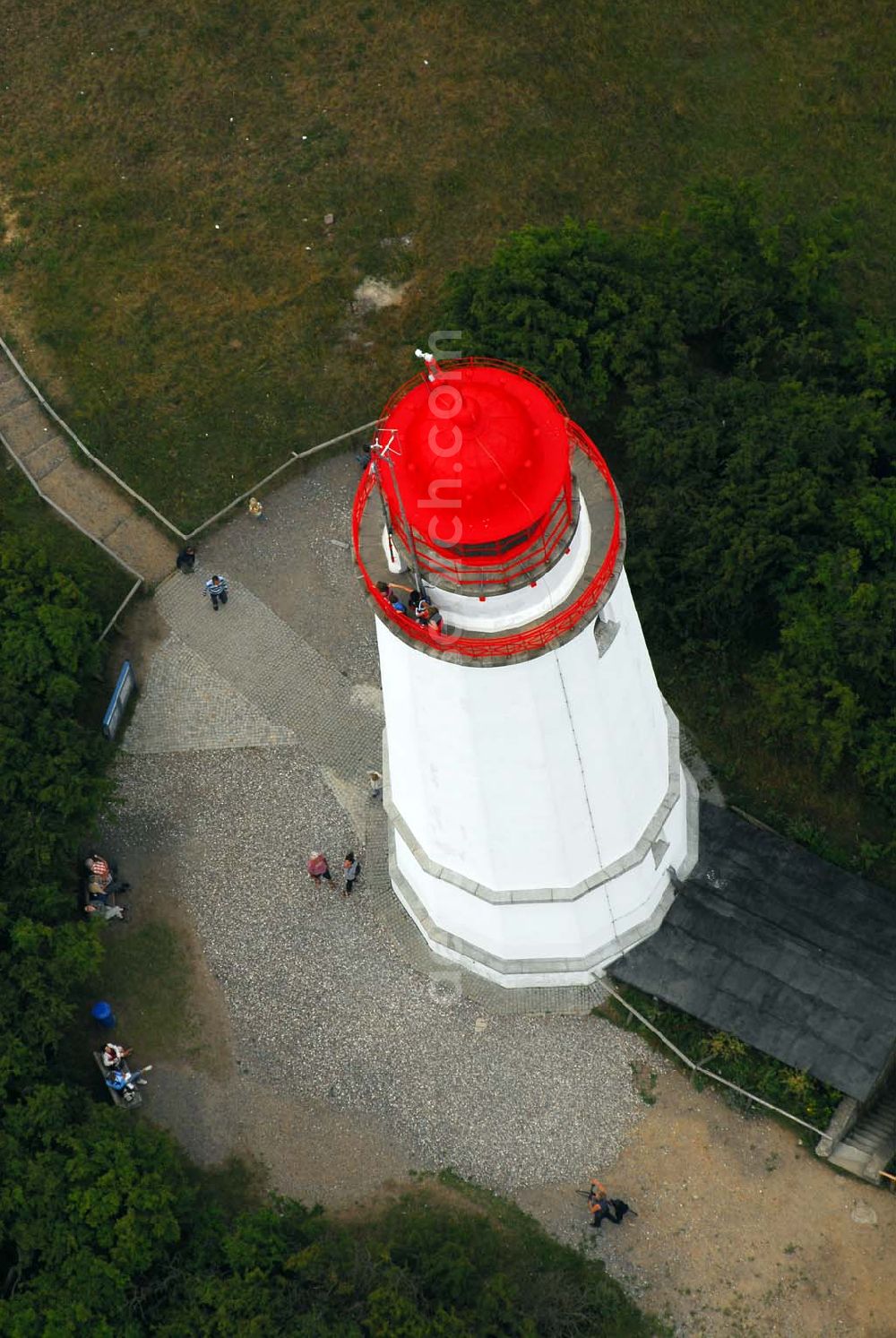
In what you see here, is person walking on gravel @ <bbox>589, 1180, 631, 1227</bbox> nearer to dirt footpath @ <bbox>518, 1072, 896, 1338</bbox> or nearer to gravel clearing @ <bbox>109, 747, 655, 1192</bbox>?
dirt footpath @ <bbox>518, 1072, 896, 1338</bbox>

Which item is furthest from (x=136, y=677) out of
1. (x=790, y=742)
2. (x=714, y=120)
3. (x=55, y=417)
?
(x=714, y=120)

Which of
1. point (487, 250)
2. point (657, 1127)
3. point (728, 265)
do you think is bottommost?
point (657, 1127)

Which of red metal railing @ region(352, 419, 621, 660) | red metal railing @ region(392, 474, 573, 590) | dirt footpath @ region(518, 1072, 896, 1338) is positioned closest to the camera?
red metal railing @ region(392, 474, 573, 590)

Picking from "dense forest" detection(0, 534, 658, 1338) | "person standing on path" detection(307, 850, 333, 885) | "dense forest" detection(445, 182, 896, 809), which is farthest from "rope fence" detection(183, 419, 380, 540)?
"person standing on path" detection(307, 850, 333, 885)

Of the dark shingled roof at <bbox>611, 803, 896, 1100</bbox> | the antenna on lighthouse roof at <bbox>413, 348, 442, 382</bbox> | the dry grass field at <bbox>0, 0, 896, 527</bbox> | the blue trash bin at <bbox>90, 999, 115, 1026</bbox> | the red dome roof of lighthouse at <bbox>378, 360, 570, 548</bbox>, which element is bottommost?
the blue trash bin at <bbox>90, 999, 115, 1026</bbox>

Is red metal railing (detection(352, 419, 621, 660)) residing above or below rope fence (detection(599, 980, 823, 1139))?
above

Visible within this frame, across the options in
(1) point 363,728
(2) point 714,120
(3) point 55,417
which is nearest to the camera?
(1) point 363,728

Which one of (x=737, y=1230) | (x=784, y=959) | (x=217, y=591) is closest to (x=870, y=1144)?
(x=737, y=1230)

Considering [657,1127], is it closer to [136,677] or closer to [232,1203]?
[232,1203]
